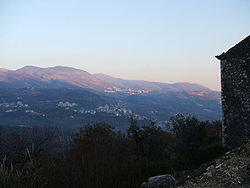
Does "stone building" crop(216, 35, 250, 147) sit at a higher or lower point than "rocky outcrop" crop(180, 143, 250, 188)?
higher

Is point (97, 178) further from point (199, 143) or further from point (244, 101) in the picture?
point (199, 143)

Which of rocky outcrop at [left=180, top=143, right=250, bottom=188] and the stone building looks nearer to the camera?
rocky outcrop at [left=180, top=143, right=250, bottom=188]

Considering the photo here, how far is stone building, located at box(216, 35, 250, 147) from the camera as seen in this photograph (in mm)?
10812

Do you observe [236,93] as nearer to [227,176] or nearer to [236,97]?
[236,97]

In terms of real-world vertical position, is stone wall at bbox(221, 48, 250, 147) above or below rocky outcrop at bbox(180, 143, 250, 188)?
above

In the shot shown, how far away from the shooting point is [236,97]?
1120cm

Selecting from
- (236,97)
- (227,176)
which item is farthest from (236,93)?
(227,176)

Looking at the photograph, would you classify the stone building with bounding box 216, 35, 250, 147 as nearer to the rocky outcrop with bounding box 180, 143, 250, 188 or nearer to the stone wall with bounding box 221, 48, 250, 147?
the stone wall with bounding box 221, 48, 250, 147

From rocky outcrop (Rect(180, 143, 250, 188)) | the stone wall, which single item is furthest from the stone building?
rocky outcrop (Rect(180, 143, 250, 188))

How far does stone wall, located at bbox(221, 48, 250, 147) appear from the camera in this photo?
10.8 metres

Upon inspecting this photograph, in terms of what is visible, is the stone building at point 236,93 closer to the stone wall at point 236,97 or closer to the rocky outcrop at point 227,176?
the stone wall at point 236,97

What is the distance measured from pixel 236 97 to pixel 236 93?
0.18 meters

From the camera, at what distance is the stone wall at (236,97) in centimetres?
1080

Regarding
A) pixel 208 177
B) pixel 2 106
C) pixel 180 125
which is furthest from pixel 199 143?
pixel 2 106
